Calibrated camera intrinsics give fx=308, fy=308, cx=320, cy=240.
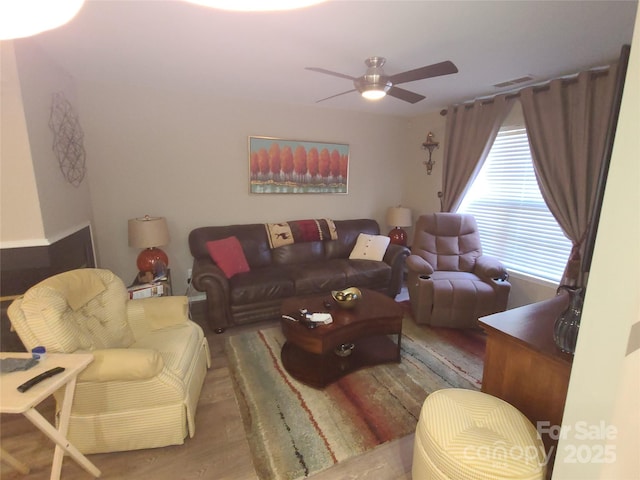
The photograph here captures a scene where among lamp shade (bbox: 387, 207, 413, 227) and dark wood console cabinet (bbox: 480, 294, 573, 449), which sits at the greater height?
lamp shade (bbox: 387, 207, 413, 227)

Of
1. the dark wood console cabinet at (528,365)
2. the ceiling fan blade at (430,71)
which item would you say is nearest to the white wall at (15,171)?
the ceiling fan blade at (430,71)

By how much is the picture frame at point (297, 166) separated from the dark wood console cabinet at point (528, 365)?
2.92 meters

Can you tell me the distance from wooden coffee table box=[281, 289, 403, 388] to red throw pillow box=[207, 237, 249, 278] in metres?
0.92

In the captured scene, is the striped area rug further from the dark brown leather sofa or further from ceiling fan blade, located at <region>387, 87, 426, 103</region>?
ceiling fan blade, located at <region>387, 87, 426, 103</region>

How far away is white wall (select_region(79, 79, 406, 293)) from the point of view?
3143 millimetres

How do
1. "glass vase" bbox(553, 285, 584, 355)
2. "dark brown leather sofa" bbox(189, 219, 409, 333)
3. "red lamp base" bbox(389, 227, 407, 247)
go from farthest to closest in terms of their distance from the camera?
"red lamp base" bbox(389, 227, 407, 247) < "dark brown leather sofa" bbox(189, 219, 409, 333) < "glass vase" bbox(553, 285, 584, 355)

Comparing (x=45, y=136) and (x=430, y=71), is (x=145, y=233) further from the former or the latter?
(x=430, y=71)

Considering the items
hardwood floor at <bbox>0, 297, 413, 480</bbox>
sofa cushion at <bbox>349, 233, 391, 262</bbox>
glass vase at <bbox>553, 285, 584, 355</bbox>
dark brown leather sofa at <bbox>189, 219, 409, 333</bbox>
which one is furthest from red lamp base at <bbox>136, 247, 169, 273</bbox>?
glass vase at <bbox>553, 285, 584, 355</bbox>

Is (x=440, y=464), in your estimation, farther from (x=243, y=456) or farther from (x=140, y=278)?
(x=140, y=278)

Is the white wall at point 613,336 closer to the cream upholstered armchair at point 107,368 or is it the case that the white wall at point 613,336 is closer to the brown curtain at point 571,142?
the cream upholstered armchair at point 107,368

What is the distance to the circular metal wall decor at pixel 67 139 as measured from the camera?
2447mm

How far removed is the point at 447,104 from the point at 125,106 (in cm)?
362

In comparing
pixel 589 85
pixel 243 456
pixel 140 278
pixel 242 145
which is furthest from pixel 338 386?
pixel 589 85

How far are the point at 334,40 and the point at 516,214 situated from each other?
2614 mm
